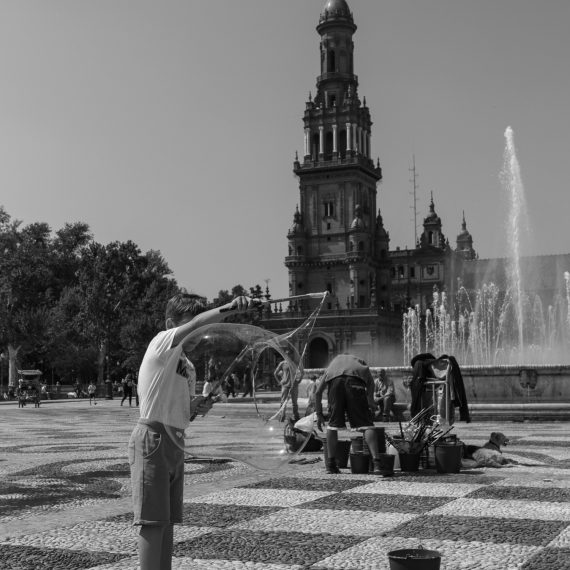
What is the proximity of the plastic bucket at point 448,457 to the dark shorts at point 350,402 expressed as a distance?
94cm

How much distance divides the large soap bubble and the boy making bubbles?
0.49ft

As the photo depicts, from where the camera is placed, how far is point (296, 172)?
11394 centimetres

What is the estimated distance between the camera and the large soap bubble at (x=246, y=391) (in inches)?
236

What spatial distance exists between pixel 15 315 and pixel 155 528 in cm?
6189

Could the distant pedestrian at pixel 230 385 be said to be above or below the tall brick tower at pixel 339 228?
below

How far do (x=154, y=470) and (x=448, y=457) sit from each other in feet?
21.1

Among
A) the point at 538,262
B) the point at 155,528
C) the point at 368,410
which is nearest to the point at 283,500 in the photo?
the point at 368,410

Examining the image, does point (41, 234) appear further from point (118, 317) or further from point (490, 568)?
point (490, 568)

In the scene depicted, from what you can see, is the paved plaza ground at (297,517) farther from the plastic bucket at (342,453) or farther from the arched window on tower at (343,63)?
the arched window on tower at (343,63)

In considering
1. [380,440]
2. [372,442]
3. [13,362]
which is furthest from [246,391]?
[13,362]

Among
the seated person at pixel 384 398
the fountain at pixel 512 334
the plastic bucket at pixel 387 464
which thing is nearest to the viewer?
the plastic bucket at pixel 387 464

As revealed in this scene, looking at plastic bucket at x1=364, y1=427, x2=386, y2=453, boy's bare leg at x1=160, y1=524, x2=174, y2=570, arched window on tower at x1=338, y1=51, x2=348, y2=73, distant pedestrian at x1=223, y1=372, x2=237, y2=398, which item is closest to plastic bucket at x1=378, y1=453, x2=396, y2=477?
plastic bucket at x1=364, y1=427, x2=386, y2=453

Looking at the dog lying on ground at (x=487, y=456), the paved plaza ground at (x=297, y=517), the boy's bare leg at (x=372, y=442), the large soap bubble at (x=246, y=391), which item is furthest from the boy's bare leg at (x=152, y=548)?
the dog lying on ground at (x=487, y=456)

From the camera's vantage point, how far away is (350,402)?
11391mm
